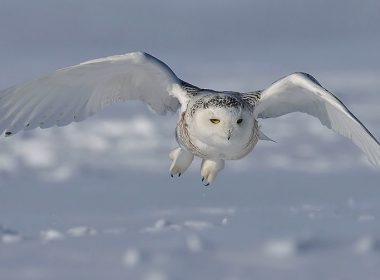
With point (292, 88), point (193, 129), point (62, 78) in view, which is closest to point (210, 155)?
point (193, 129)

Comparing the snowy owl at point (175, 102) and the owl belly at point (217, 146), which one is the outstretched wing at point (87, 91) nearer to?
the snowy owl at point (175, 102)

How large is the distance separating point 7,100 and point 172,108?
3.95 ft

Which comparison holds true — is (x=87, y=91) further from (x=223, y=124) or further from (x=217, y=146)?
(x=223, y=124)

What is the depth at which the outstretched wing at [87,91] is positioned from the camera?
6.76 meters

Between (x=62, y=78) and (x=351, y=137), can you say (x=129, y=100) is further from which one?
(x=351, y=137)

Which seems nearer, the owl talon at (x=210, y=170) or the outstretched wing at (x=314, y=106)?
the outstretched wing at (x=314, y=106)

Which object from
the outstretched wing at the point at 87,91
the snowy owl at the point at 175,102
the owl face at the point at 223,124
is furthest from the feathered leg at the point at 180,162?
the owl face at the point at 223,124

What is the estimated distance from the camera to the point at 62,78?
6828 millimetres

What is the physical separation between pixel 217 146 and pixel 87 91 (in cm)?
122

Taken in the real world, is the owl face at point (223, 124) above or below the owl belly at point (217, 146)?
above

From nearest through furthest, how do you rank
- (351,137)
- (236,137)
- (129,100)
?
(236,137)
(351,137)
(129,100)

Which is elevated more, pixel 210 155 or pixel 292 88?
pixel 292 88

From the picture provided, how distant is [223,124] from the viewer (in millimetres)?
6078

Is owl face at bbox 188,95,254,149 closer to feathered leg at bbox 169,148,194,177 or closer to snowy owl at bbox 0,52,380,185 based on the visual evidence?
snowy owl at bbox 0,52,380,185
